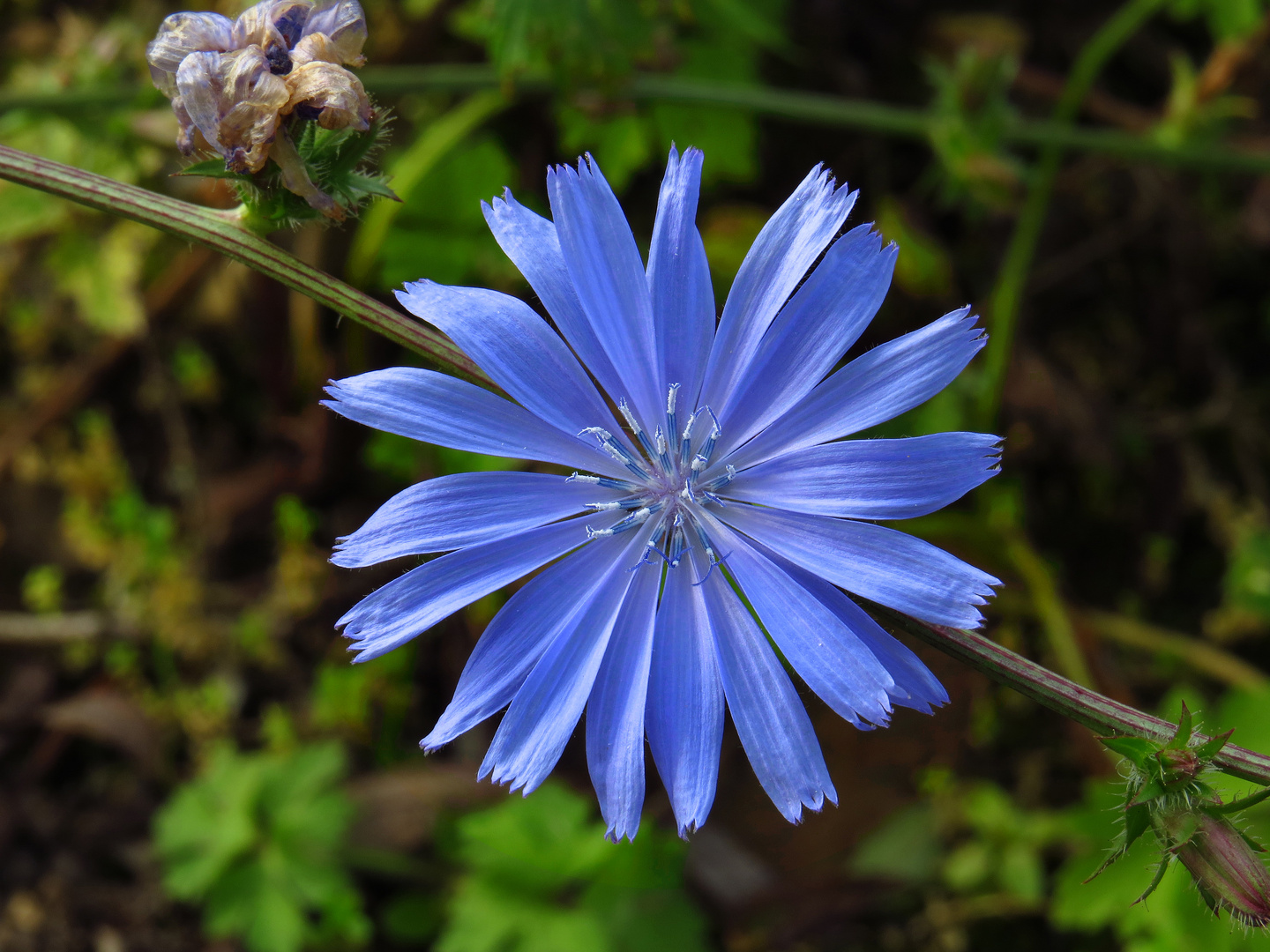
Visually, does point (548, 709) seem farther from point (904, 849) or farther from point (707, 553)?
point (904, 849)

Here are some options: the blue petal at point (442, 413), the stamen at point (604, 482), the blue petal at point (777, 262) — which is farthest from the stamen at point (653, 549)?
the blue petal at point (777, 262)

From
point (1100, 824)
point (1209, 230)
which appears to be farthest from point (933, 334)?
point (1209, 230)

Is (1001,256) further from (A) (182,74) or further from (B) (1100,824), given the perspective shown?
(A) (182,74)

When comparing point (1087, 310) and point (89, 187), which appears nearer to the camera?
point (89, 187)

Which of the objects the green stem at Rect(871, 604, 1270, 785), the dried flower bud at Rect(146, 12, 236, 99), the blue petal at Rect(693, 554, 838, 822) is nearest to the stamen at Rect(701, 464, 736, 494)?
the blue petal at Rect(693, 554, 838, 822)

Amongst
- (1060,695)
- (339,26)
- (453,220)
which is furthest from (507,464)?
(1060,695)

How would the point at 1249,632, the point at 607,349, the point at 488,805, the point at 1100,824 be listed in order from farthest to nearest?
the point at 1249,632 < the point at 488,805 < the point at 1100,824 < the point at 607,349
